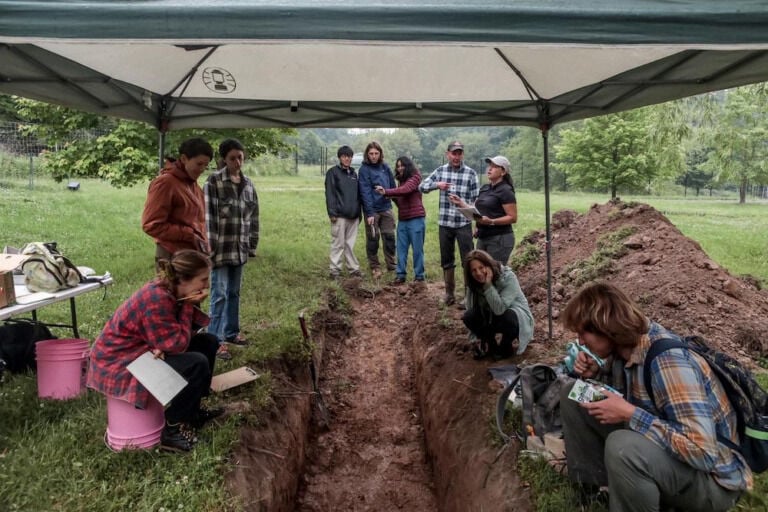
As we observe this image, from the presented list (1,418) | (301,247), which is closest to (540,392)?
(1,418)

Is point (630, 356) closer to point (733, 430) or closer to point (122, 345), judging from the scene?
point (733, 430)

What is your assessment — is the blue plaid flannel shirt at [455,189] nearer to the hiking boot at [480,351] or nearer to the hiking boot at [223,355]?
the hiking boot at [480,351]

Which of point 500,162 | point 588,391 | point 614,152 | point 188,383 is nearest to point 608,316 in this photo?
point 588,391

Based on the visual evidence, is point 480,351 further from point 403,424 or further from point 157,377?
point 157,377

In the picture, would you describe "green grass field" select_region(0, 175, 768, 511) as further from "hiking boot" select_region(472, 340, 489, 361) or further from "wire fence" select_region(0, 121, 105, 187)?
"wire fence" select_region(0, 121, 105, 187)

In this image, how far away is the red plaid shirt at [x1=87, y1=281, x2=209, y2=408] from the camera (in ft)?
8.70

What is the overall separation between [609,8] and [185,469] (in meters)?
3.03

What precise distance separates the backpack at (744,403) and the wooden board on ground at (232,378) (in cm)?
270

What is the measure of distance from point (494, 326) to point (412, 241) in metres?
3.02

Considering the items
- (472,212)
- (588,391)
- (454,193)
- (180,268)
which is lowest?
(588,391)

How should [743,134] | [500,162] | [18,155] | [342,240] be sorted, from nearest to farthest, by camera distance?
[500,162] → [342,240] → [743,134] → [18,155]

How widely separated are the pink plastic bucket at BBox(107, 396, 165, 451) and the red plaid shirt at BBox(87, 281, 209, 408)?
0.12 metres

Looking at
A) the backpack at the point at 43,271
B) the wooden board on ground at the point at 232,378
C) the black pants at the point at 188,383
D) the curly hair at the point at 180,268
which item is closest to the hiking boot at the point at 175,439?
the black pants at the point at 188,383

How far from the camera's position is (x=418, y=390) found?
16.8 feet
